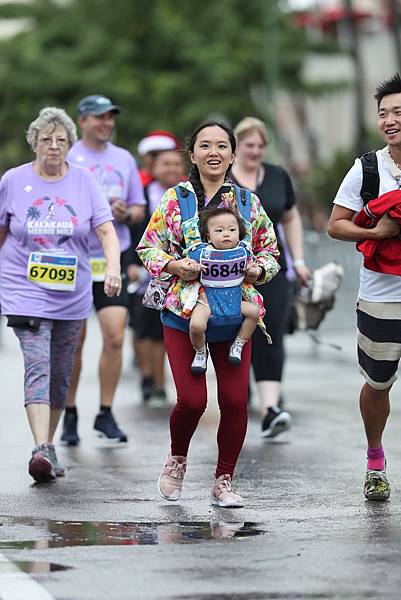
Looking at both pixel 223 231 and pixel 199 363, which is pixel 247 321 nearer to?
pixel 199 363

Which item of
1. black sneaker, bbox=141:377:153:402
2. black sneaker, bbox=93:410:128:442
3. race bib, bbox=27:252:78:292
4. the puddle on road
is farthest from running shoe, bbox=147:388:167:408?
the puddle on road

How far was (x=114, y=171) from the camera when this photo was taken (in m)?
11.3

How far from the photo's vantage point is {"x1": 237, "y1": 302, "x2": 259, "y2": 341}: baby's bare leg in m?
8.11

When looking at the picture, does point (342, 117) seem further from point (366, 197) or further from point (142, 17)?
point (366, 197)

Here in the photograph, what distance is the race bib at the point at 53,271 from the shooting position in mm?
9422

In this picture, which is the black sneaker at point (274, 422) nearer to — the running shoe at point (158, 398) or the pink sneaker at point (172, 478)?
the running shoe at point (158, 398)

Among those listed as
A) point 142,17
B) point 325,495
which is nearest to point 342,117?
point 142,17

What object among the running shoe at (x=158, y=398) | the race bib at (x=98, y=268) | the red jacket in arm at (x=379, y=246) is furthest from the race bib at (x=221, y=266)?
the running shoe at (x=158, y=398)

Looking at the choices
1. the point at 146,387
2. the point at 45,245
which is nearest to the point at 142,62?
the point at 146,387

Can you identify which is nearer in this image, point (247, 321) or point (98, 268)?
point (247, 321)

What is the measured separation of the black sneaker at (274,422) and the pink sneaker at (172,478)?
8.96 feet

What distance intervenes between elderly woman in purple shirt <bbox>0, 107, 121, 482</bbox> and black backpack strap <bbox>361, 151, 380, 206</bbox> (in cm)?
165

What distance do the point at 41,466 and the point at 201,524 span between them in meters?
1.54

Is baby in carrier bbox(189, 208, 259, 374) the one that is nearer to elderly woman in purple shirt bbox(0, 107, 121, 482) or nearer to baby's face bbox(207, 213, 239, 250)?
baby's face bbox(207, 213, 239, 250)
